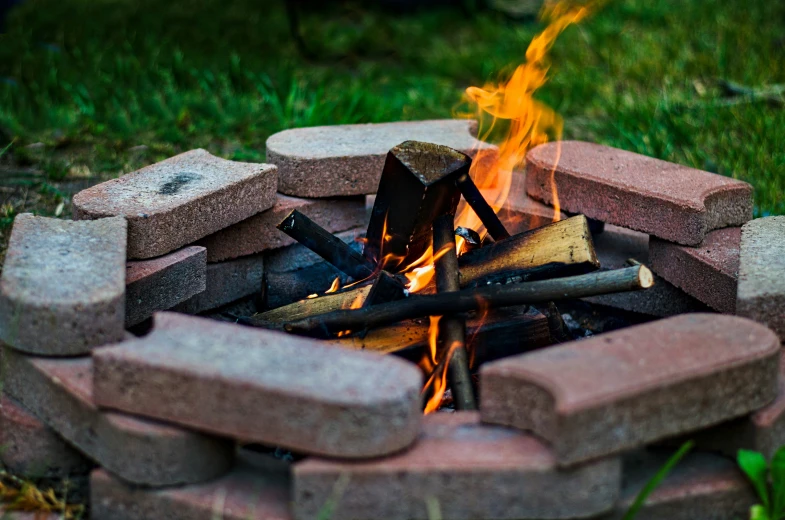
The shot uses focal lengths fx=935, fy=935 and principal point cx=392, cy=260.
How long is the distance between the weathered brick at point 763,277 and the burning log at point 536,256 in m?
0.39

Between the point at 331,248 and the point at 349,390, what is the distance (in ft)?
3.25

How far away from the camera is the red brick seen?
2623 mm

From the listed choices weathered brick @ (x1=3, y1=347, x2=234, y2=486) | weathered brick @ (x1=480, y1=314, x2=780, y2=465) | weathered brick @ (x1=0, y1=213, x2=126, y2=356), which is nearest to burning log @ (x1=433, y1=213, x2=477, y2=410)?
weathered brick @ (x1=480, y1=314, x2=780, y2=465)

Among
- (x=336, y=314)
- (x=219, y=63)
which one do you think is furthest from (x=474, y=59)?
(x=336, y=314)

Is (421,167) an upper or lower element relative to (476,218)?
upper

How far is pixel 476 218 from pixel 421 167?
518 millimetres

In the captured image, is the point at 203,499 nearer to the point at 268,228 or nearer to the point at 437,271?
the point at 437,271

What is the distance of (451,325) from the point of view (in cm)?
245

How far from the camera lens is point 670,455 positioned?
2115 millimetres

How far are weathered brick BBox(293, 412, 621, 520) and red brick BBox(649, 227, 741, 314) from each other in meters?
0.91

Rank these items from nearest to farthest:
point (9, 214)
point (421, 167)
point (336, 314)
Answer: point (336, 314) < point (421, 167) < point (9, 214)

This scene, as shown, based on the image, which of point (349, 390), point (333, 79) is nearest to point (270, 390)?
point (349, 390)

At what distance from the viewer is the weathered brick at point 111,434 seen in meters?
1.95

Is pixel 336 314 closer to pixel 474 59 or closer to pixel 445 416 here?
pixel 445 416
